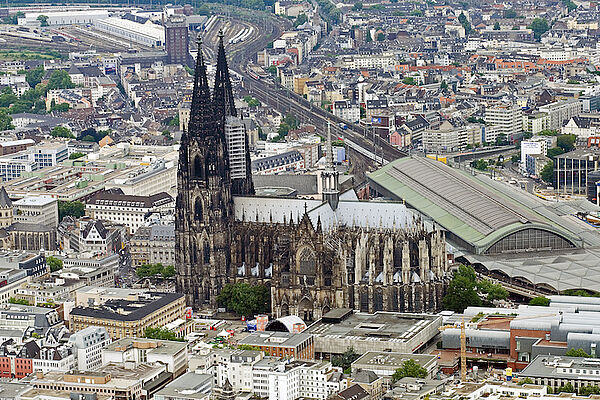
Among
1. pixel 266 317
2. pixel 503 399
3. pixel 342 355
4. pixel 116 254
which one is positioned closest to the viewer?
pixel 503 399

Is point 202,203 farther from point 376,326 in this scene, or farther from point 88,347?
point 88,347

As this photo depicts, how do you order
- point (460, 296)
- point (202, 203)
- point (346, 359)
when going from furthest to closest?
point (202, 203) < point (460, 296) < point (346, 359)

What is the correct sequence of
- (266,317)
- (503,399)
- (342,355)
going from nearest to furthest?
(503,399), (342,355), (266,317)

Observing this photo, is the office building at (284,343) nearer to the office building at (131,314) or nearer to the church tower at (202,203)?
the office building at (131,314)

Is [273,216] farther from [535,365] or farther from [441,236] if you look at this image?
[535,365]

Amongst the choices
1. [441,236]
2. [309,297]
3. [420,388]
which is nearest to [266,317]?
[309,297]

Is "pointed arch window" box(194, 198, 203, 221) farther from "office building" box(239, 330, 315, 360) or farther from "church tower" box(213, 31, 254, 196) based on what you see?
"office building" box(239, 330, 315, 360)

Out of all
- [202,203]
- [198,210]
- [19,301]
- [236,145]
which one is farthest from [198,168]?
[19,301]
